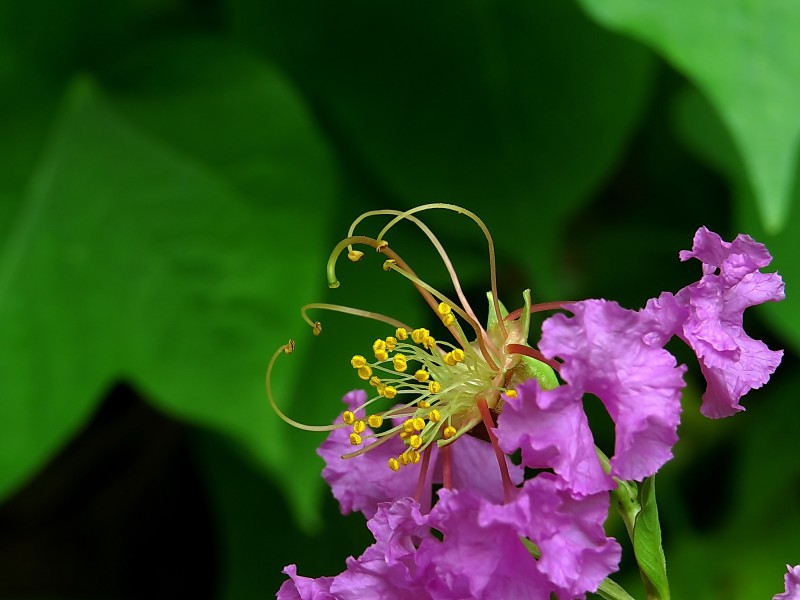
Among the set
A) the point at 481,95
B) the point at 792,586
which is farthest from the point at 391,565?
the point at 481,95

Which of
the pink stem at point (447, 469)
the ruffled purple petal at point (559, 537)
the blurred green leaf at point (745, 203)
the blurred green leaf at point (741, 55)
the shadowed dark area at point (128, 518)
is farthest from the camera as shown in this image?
the shadowed dark area at point (128, 518)

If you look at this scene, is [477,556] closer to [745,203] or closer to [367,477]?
[367,477]

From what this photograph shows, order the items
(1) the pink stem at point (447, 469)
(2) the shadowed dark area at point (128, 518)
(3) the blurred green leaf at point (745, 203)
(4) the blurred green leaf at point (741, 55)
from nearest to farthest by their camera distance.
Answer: (1) the pink stem at point (447, 469) < (4) the blurred green leaf at point (741, 55) < (3) the blurred green leaf at point (745, 203) < (2) the shadowed dark area at point (128, 518)

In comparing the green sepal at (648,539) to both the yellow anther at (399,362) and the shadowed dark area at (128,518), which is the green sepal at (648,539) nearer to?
the yellow anther at (399,362)

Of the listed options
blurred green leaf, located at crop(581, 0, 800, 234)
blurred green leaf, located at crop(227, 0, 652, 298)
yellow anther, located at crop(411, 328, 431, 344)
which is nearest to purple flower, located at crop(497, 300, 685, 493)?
yellow anther, located at crop(411, 328, 431, 344)

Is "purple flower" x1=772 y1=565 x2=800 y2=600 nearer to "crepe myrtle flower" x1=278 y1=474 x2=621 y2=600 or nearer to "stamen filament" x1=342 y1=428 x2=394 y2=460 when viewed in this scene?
"crepe myrtle flower" x1=278 y1=474 x2=621 y2=600

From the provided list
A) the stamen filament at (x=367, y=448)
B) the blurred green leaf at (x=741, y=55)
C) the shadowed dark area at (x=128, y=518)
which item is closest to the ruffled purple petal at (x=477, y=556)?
the stamen filament at (x=367, y=448)
